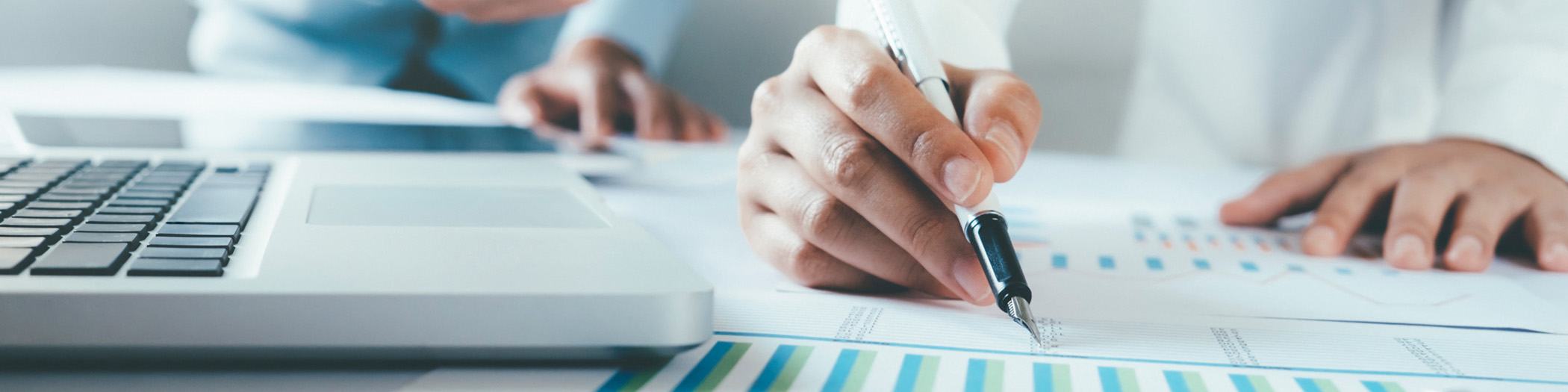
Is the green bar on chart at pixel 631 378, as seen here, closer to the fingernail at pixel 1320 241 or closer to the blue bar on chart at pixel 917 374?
the blue bar on chart at pixel 917 374

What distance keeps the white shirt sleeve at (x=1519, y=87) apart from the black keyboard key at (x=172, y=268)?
0.68 metres

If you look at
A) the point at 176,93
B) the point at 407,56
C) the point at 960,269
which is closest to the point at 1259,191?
the point at 960,269

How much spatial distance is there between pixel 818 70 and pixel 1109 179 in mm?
390

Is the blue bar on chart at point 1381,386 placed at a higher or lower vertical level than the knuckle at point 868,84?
lower

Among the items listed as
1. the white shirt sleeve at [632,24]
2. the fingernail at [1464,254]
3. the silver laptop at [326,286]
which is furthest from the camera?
the white shirt sleeve at [632,24]

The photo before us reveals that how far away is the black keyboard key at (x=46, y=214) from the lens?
264mm

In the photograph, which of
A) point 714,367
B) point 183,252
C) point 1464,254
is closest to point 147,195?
point 183,252

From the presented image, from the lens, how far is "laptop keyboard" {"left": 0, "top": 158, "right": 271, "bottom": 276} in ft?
0.69

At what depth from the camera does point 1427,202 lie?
0.45 m

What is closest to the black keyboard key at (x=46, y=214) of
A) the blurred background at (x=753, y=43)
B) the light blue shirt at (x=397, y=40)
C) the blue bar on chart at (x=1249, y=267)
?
the blue bar on chart at (x=1249, y=267)

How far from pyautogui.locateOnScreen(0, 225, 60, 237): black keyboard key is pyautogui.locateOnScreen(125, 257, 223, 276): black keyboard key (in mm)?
48

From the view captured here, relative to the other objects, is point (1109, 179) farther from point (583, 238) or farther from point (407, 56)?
point (407, 56)

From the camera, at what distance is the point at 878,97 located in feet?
1.03

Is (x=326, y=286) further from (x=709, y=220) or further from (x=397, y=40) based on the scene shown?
(x=397, y=40)
